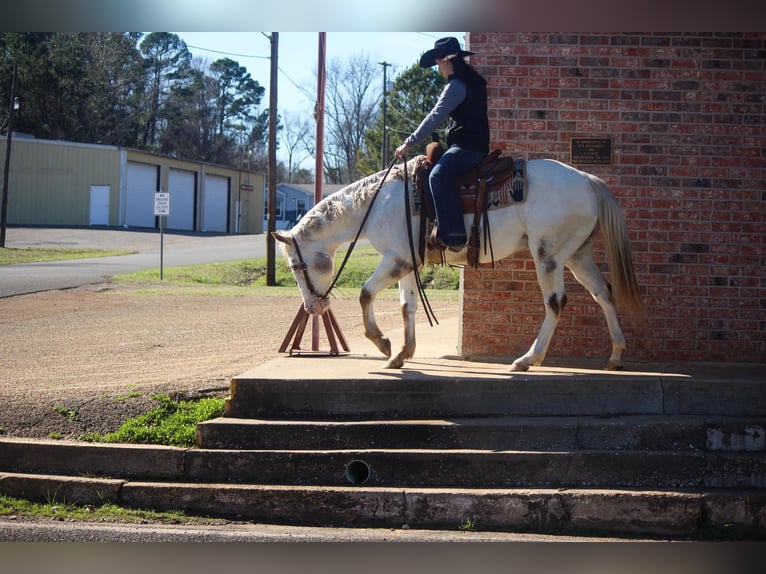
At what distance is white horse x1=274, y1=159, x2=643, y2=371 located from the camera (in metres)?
7.19

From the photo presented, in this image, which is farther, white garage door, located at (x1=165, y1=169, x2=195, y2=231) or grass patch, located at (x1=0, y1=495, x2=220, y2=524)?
white garage door, located at (x1=165, y1=169, x2=195, y2=231)

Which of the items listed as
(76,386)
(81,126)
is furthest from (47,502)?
(81,126)

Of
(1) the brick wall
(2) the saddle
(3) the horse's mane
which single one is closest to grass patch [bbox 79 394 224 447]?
(3) the horse's mane

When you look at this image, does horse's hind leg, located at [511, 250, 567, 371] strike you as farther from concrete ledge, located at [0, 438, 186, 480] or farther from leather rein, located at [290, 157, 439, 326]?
concrete ledge, located at [0, 438, 186, 480]

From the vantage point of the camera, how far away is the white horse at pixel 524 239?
7.19 metres

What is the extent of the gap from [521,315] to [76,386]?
457 centimetres

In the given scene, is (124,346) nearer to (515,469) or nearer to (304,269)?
(304,269)

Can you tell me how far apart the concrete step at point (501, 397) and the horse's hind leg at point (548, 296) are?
0.41 meters

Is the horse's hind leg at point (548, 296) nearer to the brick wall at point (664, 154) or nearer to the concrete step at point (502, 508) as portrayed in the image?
the brick wall at point (664, 154)

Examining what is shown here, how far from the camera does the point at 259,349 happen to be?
1141 centimetres

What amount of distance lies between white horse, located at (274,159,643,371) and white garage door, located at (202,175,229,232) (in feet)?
149

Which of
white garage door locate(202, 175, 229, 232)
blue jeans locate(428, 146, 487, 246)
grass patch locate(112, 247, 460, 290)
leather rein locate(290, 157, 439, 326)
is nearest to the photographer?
blue jeans locate(428, 146, 487, 246)

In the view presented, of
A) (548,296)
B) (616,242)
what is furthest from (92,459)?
(616,242)
